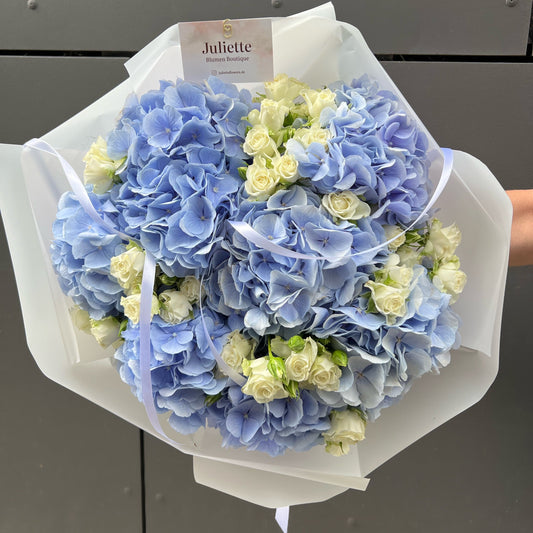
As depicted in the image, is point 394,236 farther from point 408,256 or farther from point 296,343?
point 296,343

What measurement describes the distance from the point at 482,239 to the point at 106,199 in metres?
0.46

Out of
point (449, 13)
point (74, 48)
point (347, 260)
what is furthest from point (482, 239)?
point (74, 48)

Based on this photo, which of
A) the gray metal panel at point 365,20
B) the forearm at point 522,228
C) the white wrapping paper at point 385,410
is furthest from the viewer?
the gray metal panel at point 365,20

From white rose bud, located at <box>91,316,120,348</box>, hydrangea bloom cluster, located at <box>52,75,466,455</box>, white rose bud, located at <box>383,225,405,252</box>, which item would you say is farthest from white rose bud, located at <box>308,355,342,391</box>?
white rose bud, located at <box>91,316,120,348</box>

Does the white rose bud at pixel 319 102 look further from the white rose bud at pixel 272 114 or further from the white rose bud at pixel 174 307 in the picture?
the white rose bud at pixel 174 307

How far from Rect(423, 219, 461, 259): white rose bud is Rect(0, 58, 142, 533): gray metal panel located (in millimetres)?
962

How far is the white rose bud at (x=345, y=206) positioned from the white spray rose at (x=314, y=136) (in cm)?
6

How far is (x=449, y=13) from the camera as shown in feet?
3.26

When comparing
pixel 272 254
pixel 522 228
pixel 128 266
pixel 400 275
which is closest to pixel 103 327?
pixel 128 266

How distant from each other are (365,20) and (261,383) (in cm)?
76

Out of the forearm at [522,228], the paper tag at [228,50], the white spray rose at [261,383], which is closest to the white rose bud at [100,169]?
the paper tag at [228,50]

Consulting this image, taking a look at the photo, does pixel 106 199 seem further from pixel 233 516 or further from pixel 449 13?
pixel 233 516

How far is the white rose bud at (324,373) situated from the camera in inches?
21.1

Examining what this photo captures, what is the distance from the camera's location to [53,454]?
137cm
